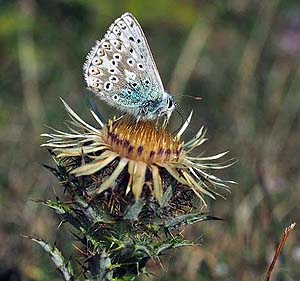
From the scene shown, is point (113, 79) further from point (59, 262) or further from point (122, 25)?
point (59, 262)

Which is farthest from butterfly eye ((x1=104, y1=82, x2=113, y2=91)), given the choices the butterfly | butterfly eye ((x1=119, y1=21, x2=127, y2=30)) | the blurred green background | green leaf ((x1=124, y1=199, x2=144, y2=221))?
the blurred green background

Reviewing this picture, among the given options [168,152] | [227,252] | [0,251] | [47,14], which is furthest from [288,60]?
[168,152]

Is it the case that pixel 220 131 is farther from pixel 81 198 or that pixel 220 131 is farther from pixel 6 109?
pixel 81 198

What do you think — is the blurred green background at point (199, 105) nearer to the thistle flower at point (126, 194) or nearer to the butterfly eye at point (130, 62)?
the thistle flower at point (126, 194)

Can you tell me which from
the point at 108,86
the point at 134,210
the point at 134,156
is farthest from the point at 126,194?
the point at 108,86

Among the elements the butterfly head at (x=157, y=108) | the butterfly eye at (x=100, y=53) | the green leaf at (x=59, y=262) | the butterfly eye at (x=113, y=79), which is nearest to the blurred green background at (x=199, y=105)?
the green leaf at (x=59, y=262)

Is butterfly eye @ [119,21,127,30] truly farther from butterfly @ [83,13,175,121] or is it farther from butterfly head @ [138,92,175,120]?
butterfly head @ [138,92,175,120]
